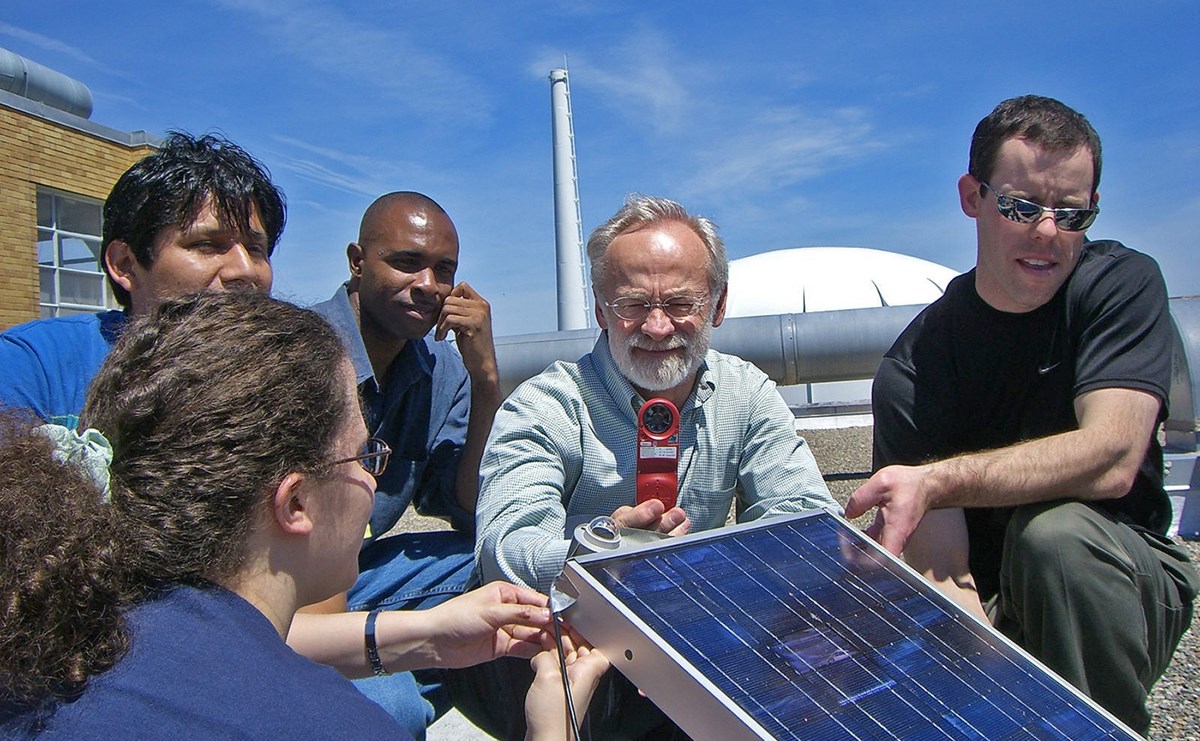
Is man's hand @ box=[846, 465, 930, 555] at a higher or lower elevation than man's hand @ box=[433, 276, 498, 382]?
lower

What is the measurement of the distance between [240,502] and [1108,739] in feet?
4.92

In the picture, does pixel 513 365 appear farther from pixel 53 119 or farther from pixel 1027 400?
pixel 53 119

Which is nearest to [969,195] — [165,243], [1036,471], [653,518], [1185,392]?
[1036,471]

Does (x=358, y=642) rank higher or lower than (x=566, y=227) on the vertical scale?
lower

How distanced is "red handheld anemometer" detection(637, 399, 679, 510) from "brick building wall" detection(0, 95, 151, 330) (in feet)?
55.6

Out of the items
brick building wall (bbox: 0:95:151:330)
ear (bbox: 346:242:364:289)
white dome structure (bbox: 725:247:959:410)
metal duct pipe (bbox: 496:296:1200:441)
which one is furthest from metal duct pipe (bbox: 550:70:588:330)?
ear (bbox: 346:242:364:289)

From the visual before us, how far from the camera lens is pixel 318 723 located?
1384 millimetres

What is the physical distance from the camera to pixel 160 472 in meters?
1.50

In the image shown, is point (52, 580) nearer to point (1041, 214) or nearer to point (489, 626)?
point (489, 626)

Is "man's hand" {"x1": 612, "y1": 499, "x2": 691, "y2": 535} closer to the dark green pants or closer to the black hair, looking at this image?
the dark green pants

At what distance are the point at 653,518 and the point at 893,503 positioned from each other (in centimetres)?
64

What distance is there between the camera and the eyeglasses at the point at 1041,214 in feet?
9.29

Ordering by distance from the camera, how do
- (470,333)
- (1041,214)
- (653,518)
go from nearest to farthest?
(653,518), (1041,214), (470,333)

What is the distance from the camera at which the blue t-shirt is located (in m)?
1.27
